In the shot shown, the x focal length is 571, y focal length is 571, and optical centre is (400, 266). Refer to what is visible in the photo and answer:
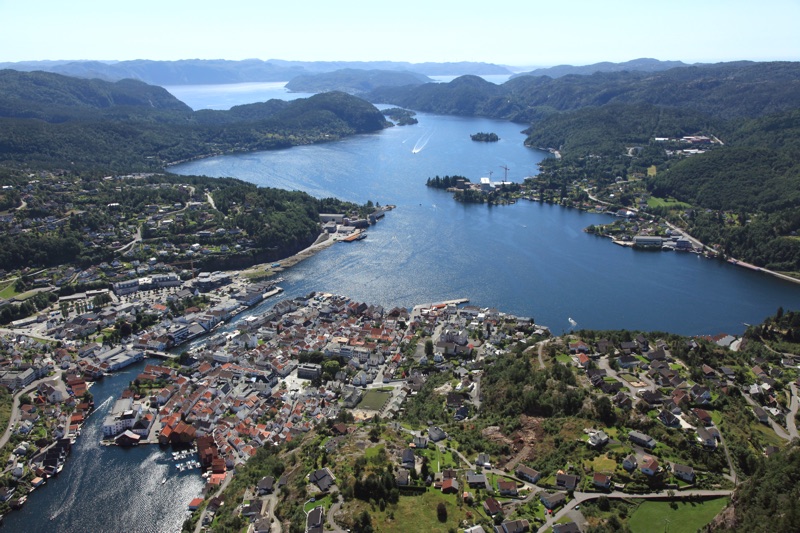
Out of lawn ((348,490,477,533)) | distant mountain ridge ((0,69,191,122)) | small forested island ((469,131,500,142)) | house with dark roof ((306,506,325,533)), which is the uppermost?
distant mountain ridge ((0,69,191,122))

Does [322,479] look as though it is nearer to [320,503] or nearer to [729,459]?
[320,503]

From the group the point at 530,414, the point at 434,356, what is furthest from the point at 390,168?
the point at 530,414

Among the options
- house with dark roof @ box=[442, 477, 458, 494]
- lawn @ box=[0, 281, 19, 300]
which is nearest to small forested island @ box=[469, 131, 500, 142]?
lawn @ box=[0, 281, 19, 300]

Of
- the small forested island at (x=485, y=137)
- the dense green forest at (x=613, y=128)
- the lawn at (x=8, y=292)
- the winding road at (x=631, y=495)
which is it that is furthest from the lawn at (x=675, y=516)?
the small forested island at (x=485, y=137)

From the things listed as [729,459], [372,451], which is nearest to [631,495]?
[729,459]

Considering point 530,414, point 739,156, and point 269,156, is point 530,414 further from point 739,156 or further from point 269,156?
point 269,156

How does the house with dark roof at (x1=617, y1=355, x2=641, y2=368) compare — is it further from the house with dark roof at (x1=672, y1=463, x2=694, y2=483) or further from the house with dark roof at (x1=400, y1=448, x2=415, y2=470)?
the house with dark roof at (x1=400, y1=448, x2=415, y2=470)
